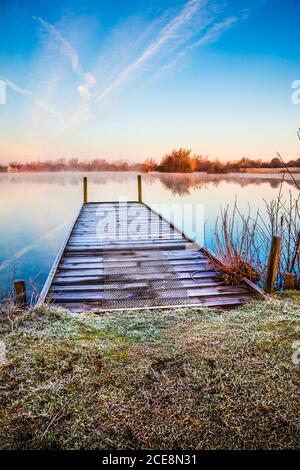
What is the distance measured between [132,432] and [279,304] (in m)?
2.72

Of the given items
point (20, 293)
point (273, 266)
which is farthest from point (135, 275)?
point (273, 266)

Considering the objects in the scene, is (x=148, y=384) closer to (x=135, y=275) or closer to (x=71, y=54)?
(x=135, y=275)

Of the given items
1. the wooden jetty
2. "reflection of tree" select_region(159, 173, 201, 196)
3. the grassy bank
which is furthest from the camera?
"reflection of tree" select_region(159, 173, 201, 196)

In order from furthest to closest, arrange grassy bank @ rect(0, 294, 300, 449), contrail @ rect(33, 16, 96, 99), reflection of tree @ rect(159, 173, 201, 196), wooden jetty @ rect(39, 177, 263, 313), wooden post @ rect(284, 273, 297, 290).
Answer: reflection of tree @ rect(159, 173, 201, 196), contrail @ rect(33, 16, 96, 99), wooden post @ rect(284, 273, 297, 290), wooden jetty @ rect(39, 177, 263, 313), grassy bank @ rect(0, 294, 300, 449)

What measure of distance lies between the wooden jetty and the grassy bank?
0.86 m

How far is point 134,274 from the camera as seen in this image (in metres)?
5.63

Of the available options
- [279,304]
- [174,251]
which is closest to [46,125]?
[174,251]

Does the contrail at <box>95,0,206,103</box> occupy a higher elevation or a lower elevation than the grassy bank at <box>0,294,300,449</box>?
higher

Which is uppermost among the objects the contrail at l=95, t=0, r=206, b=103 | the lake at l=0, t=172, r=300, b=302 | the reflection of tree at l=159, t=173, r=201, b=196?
the contrail at l=95, t=0, r=206, b=103

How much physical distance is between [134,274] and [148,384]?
3146 mm

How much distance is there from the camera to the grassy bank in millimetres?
2078

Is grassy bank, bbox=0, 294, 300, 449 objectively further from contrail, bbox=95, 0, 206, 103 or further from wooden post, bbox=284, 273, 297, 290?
contrail, bbox=95, 0, 206, 103

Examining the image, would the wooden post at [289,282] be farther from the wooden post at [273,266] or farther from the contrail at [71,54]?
the contrail at [71,54]

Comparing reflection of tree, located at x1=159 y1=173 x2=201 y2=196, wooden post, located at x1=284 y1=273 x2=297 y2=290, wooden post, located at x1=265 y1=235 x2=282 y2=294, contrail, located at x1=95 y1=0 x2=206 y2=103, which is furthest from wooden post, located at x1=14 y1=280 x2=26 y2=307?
reflection of tree, located at x1=159 y1=173 x2=201 y2=196
